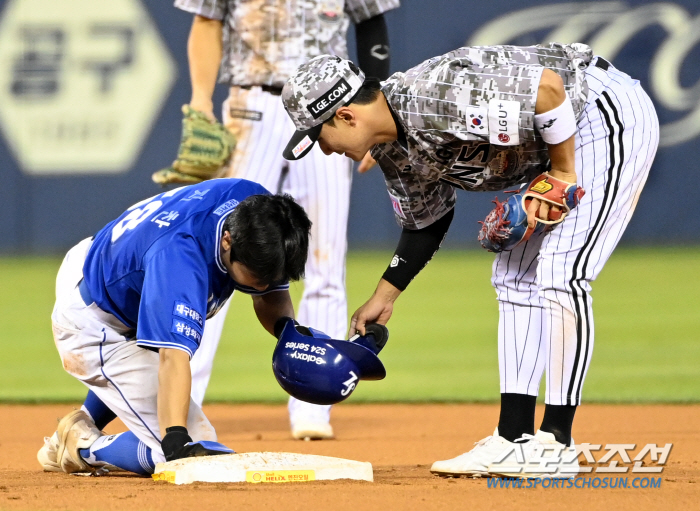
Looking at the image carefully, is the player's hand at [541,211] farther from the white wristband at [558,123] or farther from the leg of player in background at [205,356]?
the leg of player in background at [205,356]

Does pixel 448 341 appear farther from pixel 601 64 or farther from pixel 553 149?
pixel 553 149

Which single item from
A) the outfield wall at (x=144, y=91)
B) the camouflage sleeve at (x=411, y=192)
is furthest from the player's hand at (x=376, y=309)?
the outfield wall at (x=144, y=91)

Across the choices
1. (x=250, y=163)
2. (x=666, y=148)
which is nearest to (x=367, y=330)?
(x=250, y=163)

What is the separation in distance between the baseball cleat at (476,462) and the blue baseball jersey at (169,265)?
854 millimetres

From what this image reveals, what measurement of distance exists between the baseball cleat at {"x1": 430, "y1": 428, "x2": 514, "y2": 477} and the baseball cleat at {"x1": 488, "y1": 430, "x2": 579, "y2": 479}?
0.04 metres

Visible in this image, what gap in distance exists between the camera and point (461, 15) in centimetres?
1367

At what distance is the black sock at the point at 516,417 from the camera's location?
3418mm

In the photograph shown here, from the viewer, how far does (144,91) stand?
13641 millimetres

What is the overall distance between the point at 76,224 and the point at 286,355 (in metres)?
11.0

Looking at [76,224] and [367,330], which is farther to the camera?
[76,224]

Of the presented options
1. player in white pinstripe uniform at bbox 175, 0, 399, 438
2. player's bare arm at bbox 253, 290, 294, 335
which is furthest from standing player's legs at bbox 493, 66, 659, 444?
player in white pinstripe uniform at bbox 175, 0, 399, 438

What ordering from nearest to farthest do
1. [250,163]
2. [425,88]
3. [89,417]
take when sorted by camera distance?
1. [425,88]
2. [89,417]
3. [250,163]

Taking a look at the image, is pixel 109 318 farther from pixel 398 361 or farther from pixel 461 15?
pixel 461 15

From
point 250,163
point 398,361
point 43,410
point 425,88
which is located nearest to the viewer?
point 425,88
